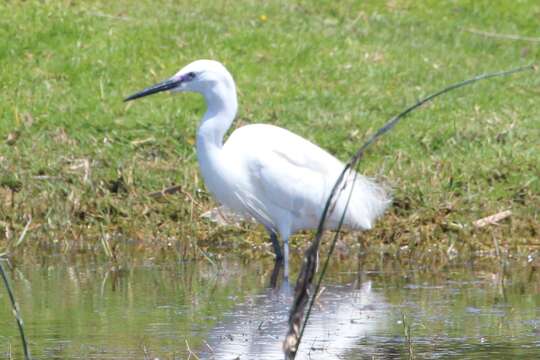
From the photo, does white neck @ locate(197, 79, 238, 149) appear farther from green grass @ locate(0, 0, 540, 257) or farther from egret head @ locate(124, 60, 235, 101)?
green grass @ locate(0, 0, 540, 257)

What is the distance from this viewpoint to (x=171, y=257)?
8.01 m

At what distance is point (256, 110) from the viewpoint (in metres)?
10.2

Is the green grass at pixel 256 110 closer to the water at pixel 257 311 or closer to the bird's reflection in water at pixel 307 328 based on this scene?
the water at pixel 257 311

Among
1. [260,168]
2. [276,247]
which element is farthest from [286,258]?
[260,168]

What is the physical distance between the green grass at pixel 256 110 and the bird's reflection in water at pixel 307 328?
1431 millimetres

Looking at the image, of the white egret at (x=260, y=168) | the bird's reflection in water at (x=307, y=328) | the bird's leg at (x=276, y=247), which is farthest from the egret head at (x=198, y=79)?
the bird's reflection in water at (x=307, y=328)

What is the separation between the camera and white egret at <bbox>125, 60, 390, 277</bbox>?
25.1ft

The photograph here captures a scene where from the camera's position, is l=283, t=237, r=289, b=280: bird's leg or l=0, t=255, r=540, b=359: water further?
l=283, t=237, r=289, b=280: bird's leg

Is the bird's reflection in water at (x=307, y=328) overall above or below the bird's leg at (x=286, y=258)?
below

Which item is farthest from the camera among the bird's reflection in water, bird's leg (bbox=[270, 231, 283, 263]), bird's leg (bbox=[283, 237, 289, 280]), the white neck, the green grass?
the green grass

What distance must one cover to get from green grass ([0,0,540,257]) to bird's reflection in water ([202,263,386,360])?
1.43m

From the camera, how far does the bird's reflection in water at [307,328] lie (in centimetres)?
544

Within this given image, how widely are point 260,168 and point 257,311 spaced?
4.83 ft

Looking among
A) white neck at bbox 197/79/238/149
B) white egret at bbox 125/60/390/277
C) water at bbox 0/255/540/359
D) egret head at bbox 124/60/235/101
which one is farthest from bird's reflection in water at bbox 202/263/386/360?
egret head at bbox 124/60/235/101
